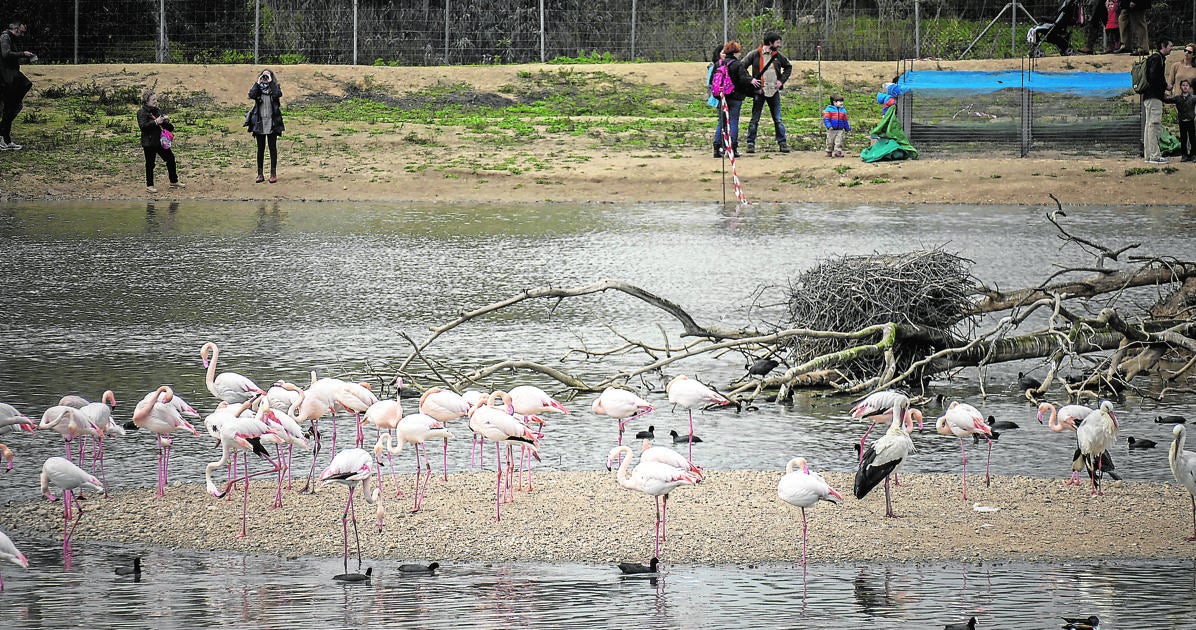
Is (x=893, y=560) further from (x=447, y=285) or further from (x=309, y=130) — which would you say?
(x=309, y=130)

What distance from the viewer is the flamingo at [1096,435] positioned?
8.55 m

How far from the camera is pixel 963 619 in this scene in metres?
6.69

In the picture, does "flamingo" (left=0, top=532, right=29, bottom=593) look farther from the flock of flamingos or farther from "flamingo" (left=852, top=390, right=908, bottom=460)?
"flamingo" (left=852, top=390, right=908, bottom=460)

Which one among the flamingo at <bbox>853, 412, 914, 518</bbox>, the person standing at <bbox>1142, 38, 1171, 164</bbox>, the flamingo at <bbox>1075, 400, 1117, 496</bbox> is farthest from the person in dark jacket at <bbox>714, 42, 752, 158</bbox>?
the flamingo at <bbox>853, 412, 914, 518</bbox>

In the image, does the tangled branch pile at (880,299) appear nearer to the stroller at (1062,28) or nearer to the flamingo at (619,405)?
the flamingo at (619,405)

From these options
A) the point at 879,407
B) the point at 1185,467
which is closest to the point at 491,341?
the point at 879,407

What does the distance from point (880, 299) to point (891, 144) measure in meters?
16.8

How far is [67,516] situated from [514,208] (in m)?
17.5

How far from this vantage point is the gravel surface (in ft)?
25.4

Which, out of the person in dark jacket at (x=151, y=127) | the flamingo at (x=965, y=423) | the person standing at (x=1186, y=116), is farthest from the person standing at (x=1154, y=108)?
the flamingo at (x=965, y=423)

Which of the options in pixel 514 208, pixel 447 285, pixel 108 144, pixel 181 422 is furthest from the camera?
pixel 108 144

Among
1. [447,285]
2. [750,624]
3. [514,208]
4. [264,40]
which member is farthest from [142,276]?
[264,40]

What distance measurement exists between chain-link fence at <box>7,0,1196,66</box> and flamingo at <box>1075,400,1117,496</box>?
3235 centimetres

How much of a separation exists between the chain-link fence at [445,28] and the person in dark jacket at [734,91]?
1239cm
